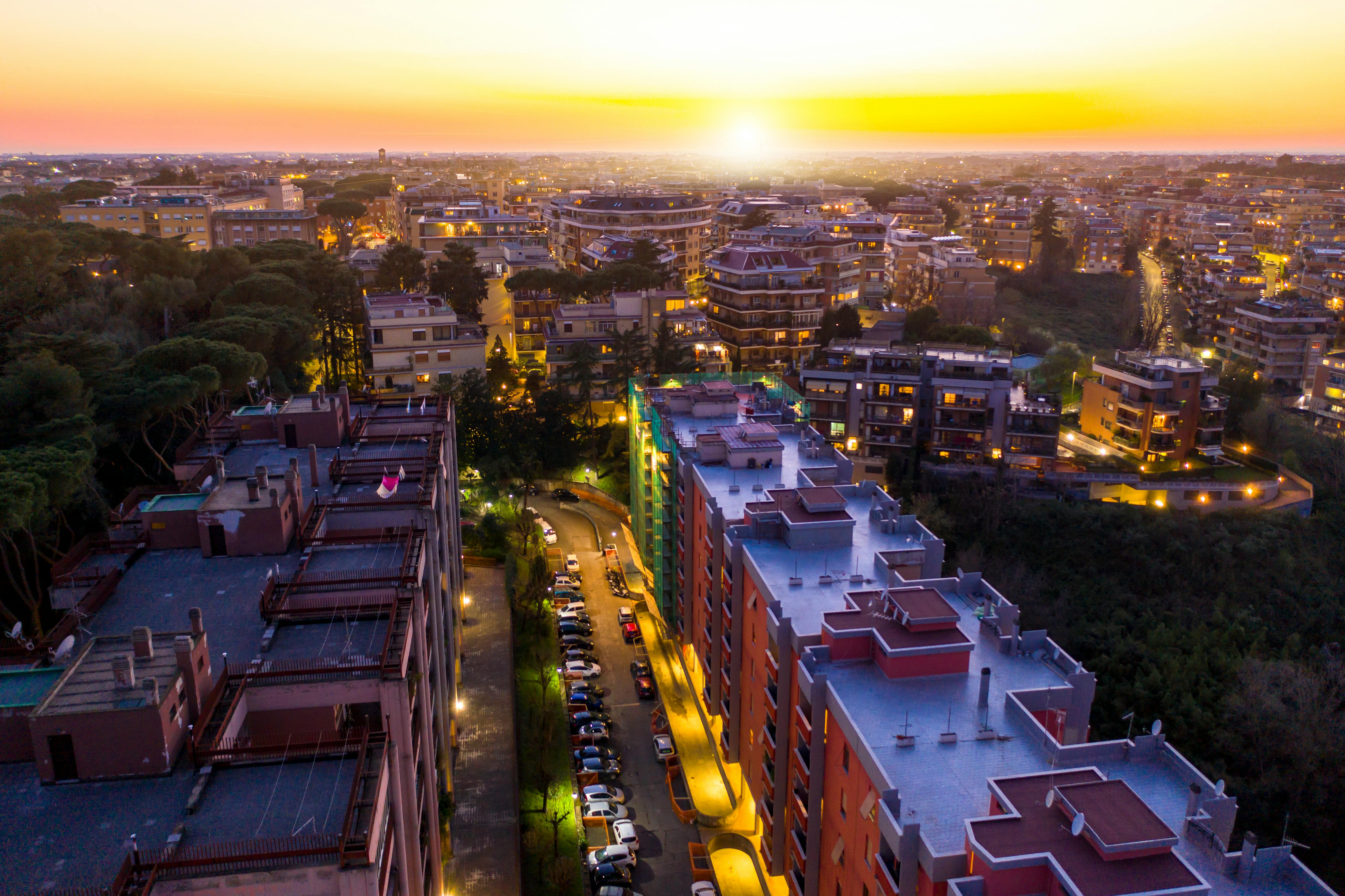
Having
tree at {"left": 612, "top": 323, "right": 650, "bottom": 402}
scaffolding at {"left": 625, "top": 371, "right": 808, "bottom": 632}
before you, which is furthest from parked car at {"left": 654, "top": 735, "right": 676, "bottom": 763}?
tree at {"left": 612, "top": 323, "right": 650, "bottom": 402}

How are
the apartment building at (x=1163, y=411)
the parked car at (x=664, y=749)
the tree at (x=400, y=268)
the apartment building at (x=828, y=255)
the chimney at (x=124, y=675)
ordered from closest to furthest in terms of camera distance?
the chimney at (x=124, y=675), the parked car at (x=664, y=749), the apartment building at (x=1163, y=411), the tree at (x=400, y=268), the apartment building at (x=828, y=255)

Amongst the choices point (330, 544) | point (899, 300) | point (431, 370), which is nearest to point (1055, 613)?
point (330, 544)

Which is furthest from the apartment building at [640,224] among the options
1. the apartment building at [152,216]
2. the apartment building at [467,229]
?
the apartment building at [152,216]

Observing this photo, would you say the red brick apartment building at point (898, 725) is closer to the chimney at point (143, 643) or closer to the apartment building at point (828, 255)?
the chimney at point (143, 643)

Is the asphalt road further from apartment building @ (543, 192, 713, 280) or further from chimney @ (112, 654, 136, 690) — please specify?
apartment building @ (543, 192, 713, 280)

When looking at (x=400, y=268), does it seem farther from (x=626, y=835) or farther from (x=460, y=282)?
(x=626, y=835)

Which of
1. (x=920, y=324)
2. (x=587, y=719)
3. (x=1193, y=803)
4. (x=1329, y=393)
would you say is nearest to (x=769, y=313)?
(x=920, y=324)
